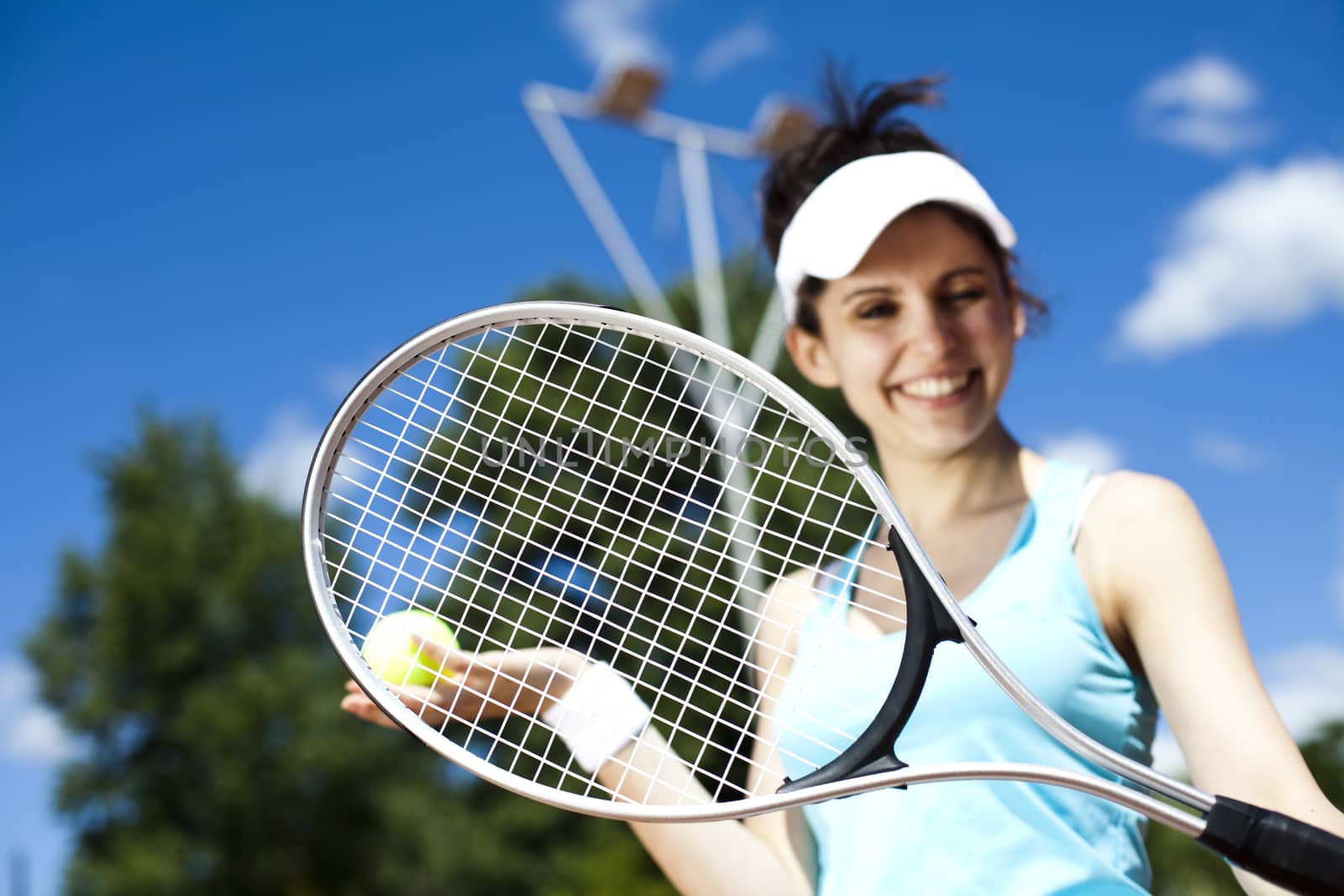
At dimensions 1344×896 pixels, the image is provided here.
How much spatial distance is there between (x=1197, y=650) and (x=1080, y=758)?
0.69ft

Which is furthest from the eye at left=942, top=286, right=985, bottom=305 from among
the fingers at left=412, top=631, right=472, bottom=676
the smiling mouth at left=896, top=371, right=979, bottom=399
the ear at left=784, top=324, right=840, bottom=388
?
the fingers at left=412, top=631, right=472, bottom=676

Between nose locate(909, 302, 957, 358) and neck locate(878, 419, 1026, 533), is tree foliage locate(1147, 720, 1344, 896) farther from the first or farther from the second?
nose locate(909, 302, 957, 358)

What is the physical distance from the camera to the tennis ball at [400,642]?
1.86 meters

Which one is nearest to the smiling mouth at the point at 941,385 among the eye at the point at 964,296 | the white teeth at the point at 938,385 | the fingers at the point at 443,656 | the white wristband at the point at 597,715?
the white teeth at the point at 938,385

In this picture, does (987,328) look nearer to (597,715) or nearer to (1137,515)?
(1137,515)

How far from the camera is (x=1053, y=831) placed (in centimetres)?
146

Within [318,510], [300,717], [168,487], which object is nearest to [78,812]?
[300,717]

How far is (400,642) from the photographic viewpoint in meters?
1.90

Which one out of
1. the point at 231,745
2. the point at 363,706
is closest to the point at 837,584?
the point at 363,706

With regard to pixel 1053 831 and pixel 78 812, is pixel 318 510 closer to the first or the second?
pixel 1053 831

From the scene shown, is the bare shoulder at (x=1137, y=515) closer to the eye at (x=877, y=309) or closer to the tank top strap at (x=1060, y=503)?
the tank top strap at (x=1060, y=503)

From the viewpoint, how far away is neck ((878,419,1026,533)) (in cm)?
174

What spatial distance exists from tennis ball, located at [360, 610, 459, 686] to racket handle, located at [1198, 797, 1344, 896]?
42.6 inches

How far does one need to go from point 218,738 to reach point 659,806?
15.9 m
